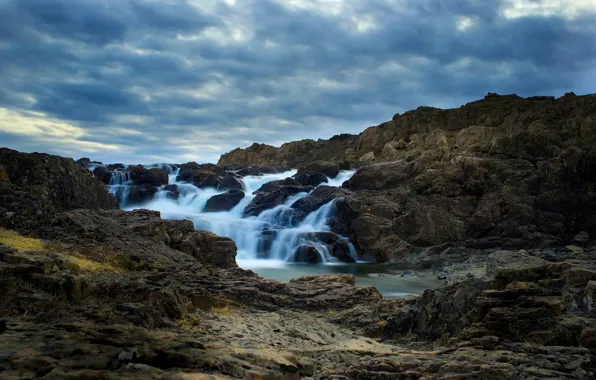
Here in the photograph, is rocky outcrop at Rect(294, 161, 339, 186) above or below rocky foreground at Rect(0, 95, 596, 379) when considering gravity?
above

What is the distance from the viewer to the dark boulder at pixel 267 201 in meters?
49.9

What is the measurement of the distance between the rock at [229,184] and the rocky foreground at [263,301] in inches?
1284

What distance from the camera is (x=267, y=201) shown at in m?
50.8

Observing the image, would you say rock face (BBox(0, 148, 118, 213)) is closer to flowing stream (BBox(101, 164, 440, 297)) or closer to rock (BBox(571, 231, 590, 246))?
flowing stream (BBox(101, 164, 440, 297))

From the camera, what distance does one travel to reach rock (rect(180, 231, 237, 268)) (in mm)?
23328

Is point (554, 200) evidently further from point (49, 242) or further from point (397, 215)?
point (49, 242)

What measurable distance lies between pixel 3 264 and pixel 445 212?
37.6 m

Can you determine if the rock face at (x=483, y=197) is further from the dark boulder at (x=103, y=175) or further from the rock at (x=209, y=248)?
the dark boulder at (x=103, y=175)

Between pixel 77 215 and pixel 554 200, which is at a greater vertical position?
pixel 554 200

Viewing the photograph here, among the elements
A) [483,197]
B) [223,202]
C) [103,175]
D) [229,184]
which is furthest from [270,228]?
[103,175]

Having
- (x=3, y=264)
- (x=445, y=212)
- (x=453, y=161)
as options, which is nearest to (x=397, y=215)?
(x=445, y=212)

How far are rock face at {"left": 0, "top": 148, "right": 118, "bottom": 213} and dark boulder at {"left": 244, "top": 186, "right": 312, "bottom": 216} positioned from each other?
23.1m

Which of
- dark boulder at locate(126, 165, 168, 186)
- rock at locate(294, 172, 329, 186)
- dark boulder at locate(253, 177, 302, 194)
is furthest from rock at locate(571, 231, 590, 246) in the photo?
dark boulder at locate(126, 165, 168, 186)

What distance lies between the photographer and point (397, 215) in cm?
4312
